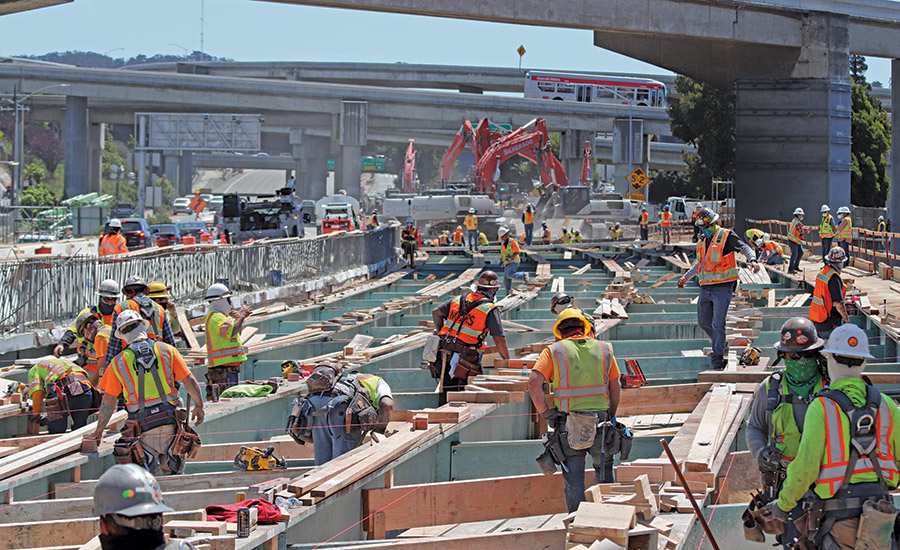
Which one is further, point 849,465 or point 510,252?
point 510,252

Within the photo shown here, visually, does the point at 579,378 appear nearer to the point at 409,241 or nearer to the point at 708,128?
the point at 409,241

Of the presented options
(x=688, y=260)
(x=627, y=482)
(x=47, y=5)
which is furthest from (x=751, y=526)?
(x=688, y=260)

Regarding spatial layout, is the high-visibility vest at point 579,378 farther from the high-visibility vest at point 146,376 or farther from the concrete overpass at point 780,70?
the concrete overpass at point 780,70

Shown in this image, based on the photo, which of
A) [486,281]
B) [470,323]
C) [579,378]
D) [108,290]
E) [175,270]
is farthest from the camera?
[175,270]

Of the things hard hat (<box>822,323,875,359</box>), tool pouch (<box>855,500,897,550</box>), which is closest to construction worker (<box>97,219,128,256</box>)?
hard hat (<box>822,323,875,359</box>)

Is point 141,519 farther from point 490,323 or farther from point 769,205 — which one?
point 769,205

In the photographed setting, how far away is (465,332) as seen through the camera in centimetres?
1176

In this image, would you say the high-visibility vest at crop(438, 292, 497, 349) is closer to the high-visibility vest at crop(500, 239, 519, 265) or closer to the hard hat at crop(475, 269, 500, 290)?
the hard hat at crop(475, 269, 500, 290)

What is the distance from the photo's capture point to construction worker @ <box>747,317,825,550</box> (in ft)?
22.0

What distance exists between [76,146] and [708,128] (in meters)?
46.3

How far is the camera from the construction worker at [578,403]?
8258 millimetres

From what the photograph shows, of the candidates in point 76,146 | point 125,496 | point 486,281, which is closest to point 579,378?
point 486,281

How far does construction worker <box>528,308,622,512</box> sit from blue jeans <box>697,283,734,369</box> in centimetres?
491

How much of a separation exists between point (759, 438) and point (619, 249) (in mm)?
34241
